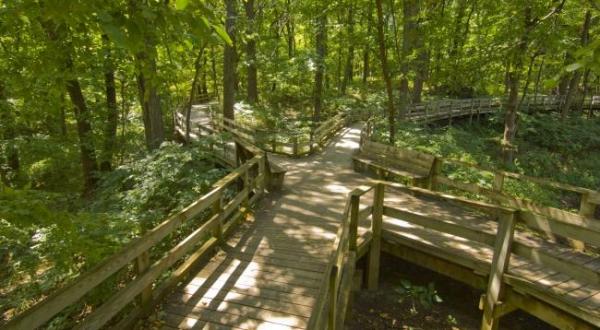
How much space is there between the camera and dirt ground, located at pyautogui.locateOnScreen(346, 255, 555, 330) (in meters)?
5.58

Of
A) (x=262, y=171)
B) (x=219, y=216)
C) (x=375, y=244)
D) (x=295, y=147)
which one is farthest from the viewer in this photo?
(x=295, y=147)

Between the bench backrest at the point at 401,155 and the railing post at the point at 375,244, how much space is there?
10.1 feet

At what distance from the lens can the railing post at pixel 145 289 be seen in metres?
4.01

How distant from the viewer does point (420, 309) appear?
231 inches

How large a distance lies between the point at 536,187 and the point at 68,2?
547 inches

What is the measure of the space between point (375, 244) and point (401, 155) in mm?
4248

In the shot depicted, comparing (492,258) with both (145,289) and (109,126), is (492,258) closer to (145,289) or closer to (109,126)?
(145,289)

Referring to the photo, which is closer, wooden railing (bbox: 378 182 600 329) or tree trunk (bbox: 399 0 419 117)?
wooden railing (bbox: 378 182 600 329)

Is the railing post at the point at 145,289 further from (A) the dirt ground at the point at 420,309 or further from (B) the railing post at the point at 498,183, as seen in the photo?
(B) the railing post at the point at 498,183

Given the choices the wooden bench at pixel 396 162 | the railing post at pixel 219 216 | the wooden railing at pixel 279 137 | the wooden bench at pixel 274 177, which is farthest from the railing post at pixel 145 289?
the wooden railing at pixel 279 137

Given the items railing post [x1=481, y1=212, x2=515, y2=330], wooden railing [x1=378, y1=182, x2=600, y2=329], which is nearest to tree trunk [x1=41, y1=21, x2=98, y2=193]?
wooden railing [x1=378, y1=182, x2=600, y2=329]

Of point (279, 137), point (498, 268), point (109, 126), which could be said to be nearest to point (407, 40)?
point (279, 137)

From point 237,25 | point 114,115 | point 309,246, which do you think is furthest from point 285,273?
point 114,115

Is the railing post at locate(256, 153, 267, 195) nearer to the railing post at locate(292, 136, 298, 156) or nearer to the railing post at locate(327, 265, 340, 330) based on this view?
the railing post at locate(327, 265, 340, 330)
